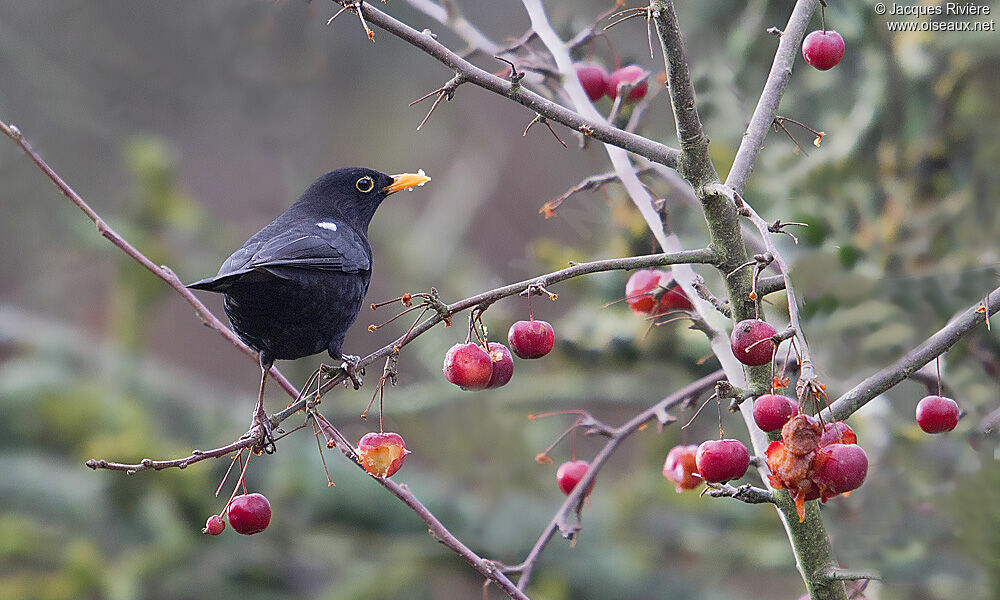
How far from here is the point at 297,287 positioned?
2.44 meters

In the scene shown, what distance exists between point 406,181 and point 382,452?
141 centimetres

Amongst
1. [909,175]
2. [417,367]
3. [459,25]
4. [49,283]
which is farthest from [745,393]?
[49,283]

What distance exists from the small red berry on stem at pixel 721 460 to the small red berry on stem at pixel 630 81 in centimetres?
112

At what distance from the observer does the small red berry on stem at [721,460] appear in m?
1.47

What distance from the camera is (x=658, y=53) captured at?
440cm

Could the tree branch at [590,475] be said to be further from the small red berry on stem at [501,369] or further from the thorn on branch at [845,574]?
the thorn on branch at [845,574]

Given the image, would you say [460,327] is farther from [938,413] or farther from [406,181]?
[938,413]

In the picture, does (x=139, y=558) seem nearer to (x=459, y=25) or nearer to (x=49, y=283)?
(x=459, y=25)

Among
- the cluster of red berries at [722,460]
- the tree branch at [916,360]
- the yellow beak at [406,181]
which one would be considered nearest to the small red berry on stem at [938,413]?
the tree branch at [916,360]

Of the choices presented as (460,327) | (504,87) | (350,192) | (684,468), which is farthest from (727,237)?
(460,327)

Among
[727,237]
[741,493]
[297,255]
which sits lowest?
[741,493]

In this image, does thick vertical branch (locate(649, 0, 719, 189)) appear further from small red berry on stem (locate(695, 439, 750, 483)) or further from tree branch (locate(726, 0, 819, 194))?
small red berry on stem (locate(695, 439, 750, 483))

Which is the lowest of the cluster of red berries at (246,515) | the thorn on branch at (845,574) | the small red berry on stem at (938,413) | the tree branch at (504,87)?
the cluster of red berries at (246,515)

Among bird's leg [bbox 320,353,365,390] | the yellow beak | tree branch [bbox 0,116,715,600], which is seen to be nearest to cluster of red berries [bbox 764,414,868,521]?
tree branch [bbox 0,116,715,600]
